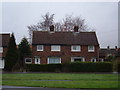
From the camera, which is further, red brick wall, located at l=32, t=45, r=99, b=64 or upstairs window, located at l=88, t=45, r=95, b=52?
upstairs window, located at l=88, t=45, r=95, b=52

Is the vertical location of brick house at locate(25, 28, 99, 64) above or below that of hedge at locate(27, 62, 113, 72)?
above

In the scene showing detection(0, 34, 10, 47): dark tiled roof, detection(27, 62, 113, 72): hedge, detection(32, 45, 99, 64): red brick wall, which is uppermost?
detection(0, 34, 10, 47): dark tiled roof

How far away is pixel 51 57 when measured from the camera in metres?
48.7

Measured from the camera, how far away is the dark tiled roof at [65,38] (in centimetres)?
4950

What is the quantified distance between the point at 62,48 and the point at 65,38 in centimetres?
273

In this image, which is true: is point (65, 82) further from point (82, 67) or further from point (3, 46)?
point (3, 46)

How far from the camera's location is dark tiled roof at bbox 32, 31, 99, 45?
162ft

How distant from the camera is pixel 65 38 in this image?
167 ft

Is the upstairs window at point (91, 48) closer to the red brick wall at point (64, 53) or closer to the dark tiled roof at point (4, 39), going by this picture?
the red brick wall at point (64, 53)

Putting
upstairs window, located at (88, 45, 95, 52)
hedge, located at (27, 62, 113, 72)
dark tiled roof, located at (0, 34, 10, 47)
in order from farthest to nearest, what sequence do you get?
upstairs window, located at (88, 45, 95, 52), dark tiled roof, located at (0, 34, 10, 47), hedge, located at (27, 62, 113, 72)

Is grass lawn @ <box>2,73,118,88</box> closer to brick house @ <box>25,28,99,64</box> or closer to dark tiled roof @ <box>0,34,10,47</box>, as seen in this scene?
brick house @ <box>25,28,99,64</box>

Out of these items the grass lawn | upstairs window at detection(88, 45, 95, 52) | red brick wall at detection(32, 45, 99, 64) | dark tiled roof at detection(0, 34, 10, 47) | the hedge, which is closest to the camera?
the grass lawn

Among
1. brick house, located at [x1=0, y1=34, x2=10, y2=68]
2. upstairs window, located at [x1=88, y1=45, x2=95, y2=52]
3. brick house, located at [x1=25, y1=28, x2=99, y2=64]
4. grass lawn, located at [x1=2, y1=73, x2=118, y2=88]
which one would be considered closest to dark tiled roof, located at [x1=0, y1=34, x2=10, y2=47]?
brick house, located at [x1=0, y1=34, x2=10, y2=68]

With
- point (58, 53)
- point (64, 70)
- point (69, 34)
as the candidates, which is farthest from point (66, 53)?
point (64, 70)
